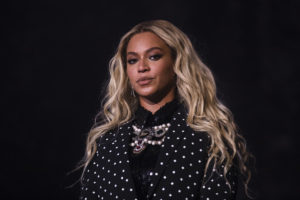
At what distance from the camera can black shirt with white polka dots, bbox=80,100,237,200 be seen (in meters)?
2.08

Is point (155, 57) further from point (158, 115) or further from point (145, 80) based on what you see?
point (158, 115)

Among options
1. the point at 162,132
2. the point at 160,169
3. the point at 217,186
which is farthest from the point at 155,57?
the point at 217,186

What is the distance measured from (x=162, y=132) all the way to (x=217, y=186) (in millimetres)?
439

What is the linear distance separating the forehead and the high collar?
33 cm

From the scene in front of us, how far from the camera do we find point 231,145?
221 cm

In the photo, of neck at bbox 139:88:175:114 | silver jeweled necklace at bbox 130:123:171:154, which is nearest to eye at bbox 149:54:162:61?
neck at bbox 139:88:175:114

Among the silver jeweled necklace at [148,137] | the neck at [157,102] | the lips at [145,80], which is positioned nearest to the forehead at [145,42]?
the lips at [145,80]

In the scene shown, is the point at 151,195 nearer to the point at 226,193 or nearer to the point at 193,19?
the point at 226,193

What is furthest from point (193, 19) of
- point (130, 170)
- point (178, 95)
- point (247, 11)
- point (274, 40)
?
point (130, 170)

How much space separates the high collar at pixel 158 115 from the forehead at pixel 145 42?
33cm

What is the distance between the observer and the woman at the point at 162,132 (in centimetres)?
211

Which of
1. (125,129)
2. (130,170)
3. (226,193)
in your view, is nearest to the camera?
(226,193)

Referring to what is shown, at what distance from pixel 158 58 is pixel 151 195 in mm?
736

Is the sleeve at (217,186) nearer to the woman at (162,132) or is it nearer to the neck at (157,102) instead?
the woman at (162,132)
